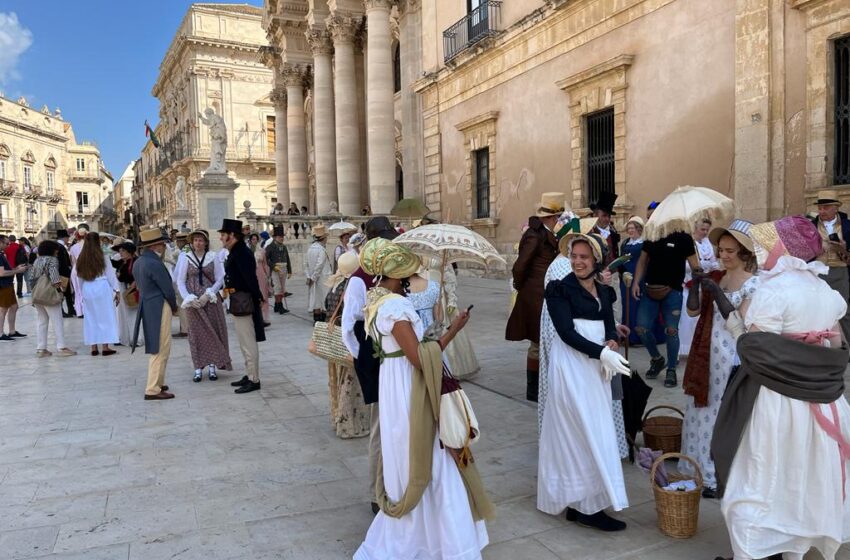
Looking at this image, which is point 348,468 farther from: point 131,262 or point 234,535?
A: point 131,262

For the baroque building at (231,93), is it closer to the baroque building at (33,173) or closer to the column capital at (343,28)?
the baroque building at (33,173)

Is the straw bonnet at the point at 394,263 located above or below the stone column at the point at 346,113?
below

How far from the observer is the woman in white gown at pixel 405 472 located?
9.75ft

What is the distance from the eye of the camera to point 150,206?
71.3m

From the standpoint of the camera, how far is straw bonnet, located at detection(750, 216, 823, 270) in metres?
2.97

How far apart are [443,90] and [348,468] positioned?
1806 cm

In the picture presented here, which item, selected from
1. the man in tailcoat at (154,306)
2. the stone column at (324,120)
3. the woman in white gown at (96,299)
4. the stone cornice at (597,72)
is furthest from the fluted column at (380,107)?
the man in tailcoat at (154,306)

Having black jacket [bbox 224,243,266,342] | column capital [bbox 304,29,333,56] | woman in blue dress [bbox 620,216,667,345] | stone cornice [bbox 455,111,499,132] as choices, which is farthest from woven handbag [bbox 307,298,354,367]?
column capital [bbox 304,29,333,56]

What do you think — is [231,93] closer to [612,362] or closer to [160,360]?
[160,360]

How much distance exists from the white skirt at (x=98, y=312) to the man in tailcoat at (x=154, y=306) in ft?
10.3

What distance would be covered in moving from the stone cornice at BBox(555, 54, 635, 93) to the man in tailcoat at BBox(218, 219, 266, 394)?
31.4ft

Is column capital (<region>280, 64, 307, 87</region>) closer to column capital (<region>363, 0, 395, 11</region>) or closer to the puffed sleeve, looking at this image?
column capital (<region>363, 0, 395, 11</region>)

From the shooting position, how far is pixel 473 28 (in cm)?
1858

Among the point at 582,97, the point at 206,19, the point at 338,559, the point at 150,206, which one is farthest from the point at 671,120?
the point at 150,206
